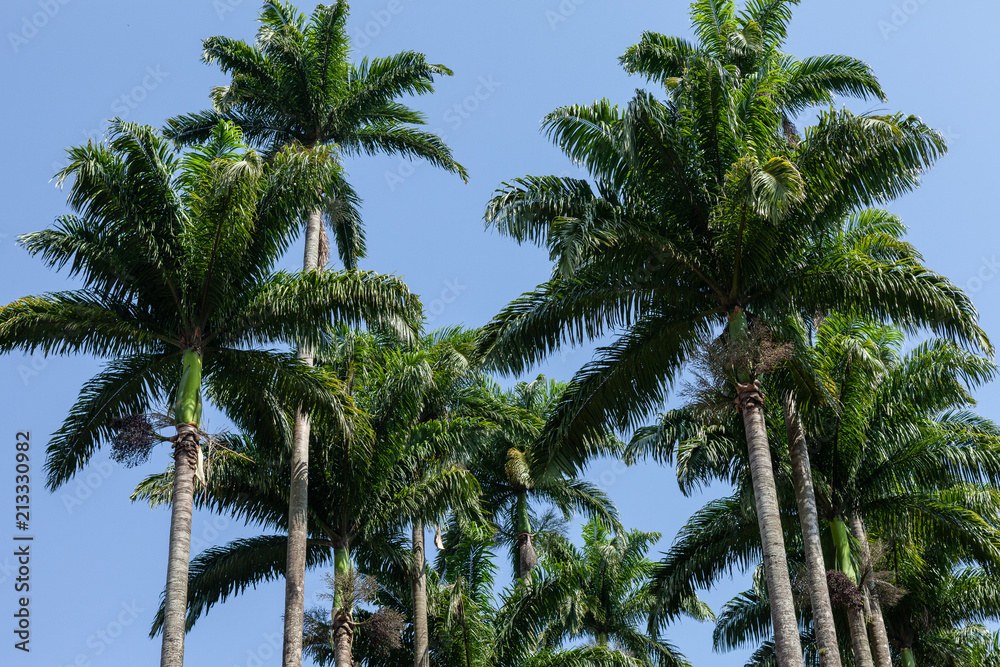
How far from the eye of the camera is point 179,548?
1570 cm

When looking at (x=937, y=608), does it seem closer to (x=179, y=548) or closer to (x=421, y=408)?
(x=421, y=408)

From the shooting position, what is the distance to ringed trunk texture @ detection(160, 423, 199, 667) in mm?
14695

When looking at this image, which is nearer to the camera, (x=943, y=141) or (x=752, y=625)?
(x=943, y=141)

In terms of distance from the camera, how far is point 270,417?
18.7 m

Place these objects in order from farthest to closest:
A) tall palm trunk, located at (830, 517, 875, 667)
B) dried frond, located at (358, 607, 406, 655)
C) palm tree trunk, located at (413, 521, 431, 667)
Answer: palm tree trunk, located at (413, 521, 431, 667)
dried frond, located at (358, 607, 406, 655)
tall palm trunk, located at (830, 517, 875, 667)

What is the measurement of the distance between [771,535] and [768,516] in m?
0.30

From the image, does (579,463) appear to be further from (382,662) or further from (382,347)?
(382,662)

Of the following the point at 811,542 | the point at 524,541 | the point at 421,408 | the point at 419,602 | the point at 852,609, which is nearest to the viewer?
the point at 811,542

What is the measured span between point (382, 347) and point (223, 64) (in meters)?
7.47

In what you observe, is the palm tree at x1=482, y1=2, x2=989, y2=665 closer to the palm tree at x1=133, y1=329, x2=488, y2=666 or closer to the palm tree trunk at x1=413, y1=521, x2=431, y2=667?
the palm tree at x1=133, y1=329, x2=488, y2=666

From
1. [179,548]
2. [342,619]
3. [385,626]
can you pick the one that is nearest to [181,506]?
[179,548]

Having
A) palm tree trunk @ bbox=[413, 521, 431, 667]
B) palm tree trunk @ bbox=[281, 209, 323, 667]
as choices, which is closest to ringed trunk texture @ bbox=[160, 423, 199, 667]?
palm tree trunk @ bbox=[281, 209, 323, 667]

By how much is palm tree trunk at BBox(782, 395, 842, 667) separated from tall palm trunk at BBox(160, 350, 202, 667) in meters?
→ 9.61

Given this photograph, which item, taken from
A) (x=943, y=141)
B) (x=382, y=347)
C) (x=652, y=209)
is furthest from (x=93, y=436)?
(x=943, y=141)
